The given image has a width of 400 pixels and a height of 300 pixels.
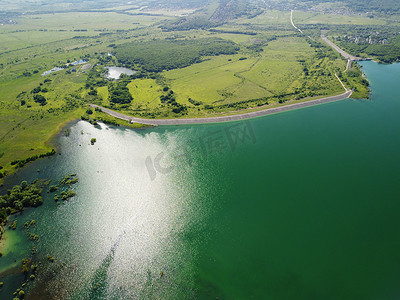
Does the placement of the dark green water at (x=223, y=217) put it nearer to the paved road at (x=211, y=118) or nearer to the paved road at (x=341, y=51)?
the paved road at (x=211, y=118)

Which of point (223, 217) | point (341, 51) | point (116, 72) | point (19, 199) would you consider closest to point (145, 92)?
point (116, 72)

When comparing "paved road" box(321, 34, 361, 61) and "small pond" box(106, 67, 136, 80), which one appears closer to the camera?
"small pond" box(106, 67, 136, 80)

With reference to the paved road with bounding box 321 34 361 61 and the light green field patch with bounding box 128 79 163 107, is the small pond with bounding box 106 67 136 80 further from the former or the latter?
the paved road with bounding box 321 34 361 61

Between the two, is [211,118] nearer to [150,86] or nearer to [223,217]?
[223,217]

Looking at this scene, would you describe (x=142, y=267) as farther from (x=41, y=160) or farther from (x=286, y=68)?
(x=286, y=68)

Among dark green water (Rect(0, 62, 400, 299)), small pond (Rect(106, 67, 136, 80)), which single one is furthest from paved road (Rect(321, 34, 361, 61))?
small pond (Rect(106, 67, 136, 80))

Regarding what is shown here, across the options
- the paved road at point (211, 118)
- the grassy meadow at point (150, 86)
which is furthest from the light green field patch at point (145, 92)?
the paved road at point (211, 118)

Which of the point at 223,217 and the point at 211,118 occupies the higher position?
the point at 211,118

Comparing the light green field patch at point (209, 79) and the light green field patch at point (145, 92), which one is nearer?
the light green field patch at point (145, 92)
